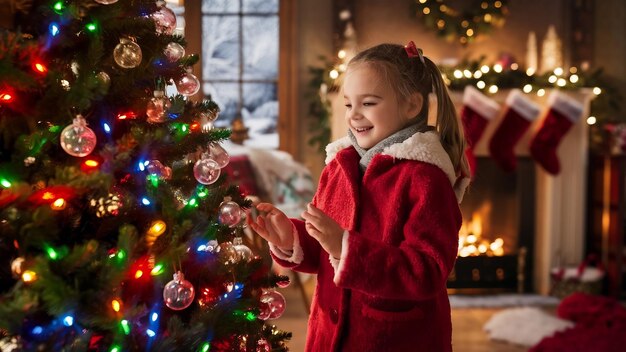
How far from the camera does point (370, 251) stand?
132 centimetres

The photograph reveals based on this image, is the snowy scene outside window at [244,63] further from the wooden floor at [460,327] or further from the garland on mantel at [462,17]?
the wooden floor at [460,327]

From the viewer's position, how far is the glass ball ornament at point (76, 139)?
3.50ft

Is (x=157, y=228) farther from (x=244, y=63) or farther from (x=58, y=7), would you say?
(x=244, y=63)

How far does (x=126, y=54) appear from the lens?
1186 mm

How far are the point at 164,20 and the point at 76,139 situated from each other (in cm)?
40

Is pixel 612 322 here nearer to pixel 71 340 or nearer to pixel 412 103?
pixel 412 103

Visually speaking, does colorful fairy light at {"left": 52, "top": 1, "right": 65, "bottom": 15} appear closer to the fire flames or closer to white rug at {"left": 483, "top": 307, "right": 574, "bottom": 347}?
white rug at {"left": 483, "top": 307, "right": 574, "bottom": 347}

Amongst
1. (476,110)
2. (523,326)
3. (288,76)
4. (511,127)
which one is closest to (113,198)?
(523,326)

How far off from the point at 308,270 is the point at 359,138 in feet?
0.98

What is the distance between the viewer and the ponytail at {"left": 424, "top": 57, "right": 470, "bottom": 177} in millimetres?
1513

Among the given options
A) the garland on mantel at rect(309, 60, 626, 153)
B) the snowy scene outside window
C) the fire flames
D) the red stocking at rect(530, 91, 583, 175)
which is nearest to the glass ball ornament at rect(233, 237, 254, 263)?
the garland on mantel at rect(309, 60, 626, 153)

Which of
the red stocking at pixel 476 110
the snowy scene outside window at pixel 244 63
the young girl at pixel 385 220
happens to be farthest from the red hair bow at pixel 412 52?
the snowy scene outside window at pixel 244 63

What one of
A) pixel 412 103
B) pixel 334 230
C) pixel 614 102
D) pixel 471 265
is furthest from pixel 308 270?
pixel 614 102

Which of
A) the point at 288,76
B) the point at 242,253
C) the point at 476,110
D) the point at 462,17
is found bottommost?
the point at 242,253
